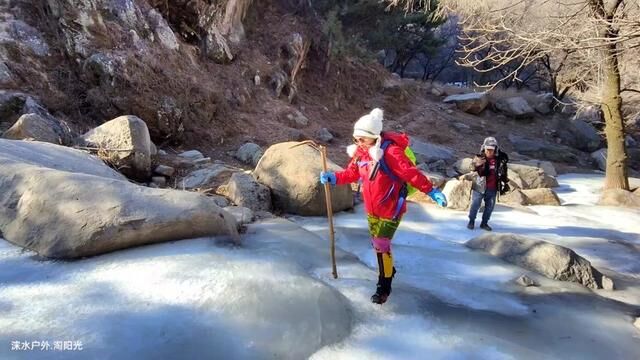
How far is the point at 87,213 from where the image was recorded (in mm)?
3918

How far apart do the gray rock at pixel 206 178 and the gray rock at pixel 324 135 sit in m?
6.29

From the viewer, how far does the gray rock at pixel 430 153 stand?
14086 mm

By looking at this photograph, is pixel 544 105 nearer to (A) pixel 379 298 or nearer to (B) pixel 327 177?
(B) pixel 327 177

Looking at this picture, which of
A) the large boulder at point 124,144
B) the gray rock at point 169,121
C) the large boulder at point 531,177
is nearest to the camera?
the large boulder at point 124,144

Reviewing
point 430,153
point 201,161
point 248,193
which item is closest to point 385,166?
point 248,193

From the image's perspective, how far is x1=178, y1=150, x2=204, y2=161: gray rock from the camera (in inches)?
356

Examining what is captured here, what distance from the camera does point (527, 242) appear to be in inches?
199

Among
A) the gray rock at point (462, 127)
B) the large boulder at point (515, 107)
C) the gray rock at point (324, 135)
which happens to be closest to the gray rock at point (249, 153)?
the gray rock at point (324, 135)

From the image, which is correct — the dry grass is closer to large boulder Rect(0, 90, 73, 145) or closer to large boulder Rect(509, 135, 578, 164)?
large boulder Rect(509, 135, 578, 164)

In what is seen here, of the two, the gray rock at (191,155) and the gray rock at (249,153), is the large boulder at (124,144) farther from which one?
the gray rock at (249,153)

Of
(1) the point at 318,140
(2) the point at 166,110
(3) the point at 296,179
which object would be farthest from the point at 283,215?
(1) the point at 318,140

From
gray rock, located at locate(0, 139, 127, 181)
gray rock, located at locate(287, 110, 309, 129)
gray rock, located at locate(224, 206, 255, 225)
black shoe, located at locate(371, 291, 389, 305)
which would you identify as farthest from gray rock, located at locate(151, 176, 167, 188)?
gray rock, located at locate(287, 110, 309, 129)

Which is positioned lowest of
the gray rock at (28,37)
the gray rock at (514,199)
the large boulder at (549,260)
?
the large boulder at (549,260)

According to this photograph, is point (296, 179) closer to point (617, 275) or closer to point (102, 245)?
point (102, 245)
